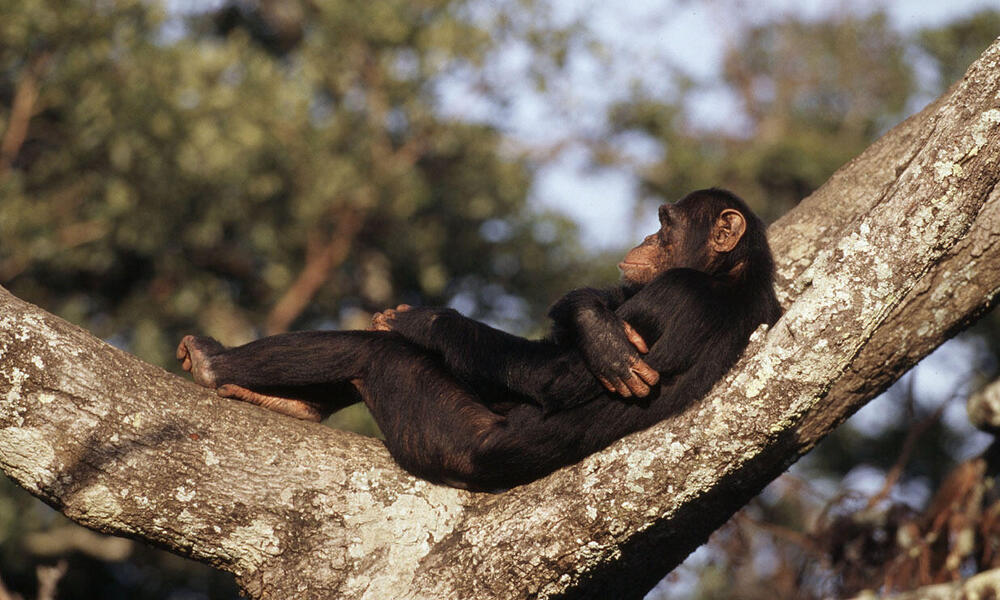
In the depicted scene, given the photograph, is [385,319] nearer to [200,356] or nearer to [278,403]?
[278,403]

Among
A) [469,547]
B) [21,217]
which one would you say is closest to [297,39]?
A: [21,217]

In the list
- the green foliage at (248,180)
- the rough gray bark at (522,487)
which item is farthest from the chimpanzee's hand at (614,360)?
the green foliage at (248,180)

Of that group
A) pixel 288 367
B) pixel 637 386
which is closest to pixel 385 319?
pixel 288 367

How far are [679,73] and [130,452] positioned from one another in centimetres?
1449

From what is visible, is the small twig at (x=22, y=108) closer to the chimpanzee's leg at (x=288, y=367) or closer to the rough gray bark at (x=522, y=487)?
the chimpanzee's leg at (x=288, y=367)

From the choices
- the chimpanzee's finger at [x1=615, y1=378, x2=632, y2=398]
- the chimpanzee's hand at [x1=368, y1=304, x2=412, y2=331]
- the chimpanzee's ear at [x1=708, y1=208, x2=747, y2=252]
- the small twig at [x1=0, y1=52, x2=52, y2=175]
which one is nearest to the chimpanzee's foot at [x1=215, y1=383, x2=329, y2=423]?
the chimpanzee's hand at [x1=368, y1=304, x2=412, y2=331]

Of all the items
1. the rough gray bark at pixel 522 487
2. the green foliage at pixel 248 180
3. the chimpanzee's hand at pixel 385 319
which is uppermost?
the green foliage at pixel 248 180

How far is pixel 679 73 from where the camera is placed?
55.8 feet

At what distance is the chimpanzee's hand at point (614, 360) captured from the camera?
3.94 metres

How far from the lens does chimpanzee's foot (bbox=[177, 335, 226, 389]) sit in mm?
4438

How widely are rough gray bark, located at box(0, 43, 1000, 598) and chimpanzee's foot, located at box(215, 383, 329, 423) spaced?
0.19 metres

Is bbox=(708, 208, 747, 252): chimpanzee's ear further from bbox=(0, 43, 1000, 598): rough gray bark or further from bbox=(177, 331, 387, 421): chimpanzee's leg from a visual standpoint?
bbox=(177, 331, 387, 421): chimpanzee's leg

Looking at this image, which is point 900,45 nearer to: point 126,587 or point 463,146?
point 463,146

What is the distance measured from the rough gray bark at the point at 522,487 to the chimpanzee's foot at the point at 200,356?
0.30m
